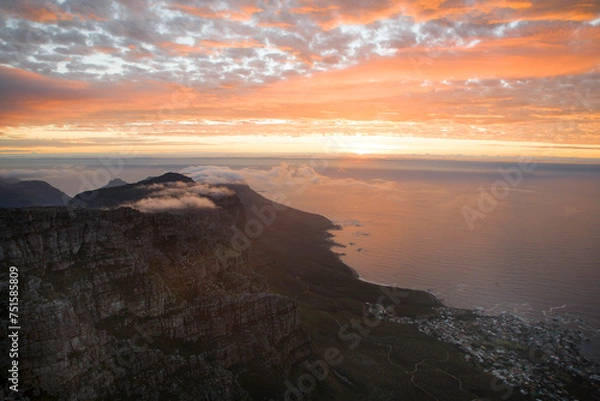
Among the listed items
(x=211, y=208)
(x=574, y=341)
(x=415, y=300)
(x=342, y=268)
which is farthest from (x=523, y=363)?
(x=211, y=208)

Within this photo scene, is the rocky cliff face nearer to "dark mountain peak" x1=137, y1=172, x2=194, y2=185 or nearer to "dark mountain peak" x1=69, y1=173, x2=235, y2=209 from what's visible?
"dark mountain peak" x1=69, y1=173, x2=235, y2=209

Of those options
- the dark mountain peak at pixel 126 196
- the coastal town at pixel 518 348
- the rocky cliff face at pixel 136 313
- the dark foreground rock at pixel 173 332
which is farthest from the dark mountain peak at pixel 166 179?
the rocky cliff face at pixel 136 313

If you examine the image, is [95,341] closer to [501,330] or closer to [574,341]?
[501,330]

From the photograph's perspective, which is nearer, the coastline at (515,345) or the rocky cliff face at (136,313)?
the rocky cliff face at (136,313)

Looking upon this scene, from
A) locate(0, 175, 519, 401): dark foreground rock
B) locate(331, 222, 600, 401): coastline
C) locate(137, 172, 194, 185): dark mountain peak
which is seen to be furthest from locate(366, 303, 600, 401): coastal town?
locate(137, 172, 194, 185): dark mountain peak

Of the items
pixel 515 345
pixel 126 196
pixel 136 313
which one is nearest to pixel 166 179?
pixel 126 196

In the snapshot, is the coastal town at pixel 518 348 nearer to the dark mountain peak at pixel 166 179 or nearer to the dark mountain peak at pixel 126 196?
the dark mountain peak at pixel 126 196

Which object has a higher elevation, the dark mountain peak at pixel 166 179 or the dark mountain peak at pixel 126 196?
the dark mountain peak at pixel 166 179

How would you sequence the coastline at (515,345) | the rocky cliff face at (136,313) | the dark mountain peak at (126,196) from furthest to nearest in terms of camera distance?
the dark mountain peak at (126,196) < the coastline at (515,345) < the rocky cliff face at (136,313)
